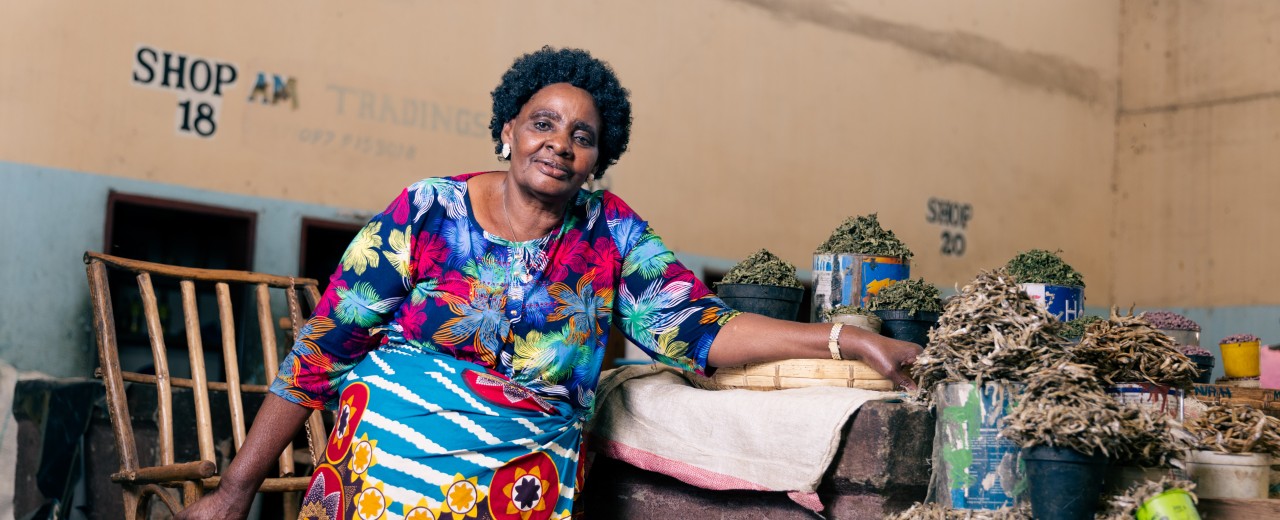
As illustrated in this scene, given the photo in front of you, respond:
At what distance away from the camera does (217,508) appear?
6.95ft

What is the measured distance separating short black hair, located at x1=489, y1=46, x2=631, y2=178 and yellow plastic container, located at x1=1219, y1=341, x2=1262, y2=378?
190cm

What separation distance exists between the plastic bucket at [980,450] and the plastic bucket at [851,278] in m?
0.70

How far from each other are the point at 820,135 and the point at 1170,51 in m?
3.24

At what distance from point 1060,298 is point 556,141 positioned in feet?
3.65

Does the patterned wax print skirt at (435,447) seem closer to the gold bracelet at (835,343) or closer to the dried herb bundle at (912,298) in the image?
the gold bracelet at (835,343)

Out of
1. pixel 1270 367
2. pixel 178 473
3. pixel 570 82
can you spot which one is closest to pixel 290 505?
pixel 178 473

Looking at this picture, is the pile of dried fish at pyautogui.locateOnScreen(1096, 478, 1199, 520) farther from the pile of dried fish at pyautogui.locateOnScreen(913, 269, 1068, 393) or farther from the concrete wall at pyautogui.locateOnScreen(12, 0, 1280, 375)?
the concrete wall at pyautogui.locateOnScreen(12, 0, 1280, 375)

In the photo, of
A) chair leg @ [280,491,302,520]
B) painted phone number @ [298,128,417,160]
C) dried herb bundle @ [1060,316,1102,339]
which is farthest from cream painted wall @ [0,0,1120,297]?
dried herb bundle @ [1060,316,1102,339]

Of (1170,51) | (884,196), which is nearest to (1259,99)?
(1170,51)

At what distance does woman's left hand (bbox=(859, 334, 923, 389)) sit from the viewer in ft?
6.93

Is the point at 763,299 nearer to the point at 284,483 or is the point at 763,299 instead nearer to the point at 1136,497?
the point at 1136,497

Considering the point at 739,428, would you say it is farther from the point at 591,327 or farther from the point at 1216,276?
the point at 1216,276

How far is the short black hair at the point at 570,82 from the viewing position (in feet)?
7.19

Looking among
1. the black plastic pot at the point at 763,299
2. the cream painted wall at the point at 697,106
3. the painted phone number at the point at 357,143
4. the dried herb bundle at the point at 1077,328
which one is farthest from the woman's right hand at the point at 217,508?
the painted phone number at the point at 357,143
